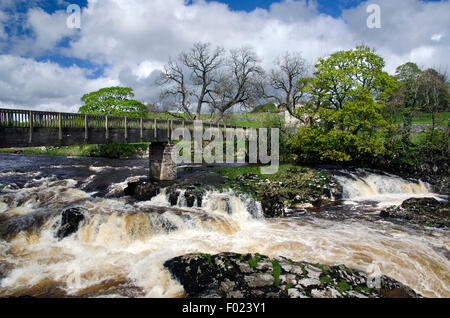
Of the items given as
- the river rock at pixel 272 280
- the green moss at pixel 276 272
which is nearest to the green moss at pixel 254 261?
the river rock at pixel 272 280

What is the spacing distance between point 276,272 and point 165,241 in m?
5.52

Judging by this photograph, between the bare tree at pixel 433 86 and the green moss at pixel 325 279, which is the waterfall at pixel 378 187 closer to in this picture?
the bare tree at pixel 433 86

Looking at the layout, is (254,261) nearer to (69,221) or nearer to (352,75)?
(69,221)

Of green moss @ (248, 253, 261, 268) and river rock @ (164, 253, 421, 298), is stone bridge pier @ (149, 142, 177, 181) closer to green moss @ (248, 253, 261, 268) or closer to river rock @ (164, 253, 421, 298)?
river rock @ (164, 253, 421, 298)

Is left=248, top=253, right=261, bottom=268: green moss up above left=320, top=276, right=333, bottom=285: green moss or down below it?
above

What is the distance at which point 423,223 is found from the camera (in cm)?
1223

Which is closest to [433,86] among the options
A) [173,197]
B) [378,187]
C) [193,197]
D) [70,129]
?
[378,187]

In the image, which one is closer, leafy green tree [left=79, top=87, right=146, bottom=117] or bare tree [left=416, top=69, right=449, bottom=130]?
bare tree [left=416, top=69, right=449, bottom=130]

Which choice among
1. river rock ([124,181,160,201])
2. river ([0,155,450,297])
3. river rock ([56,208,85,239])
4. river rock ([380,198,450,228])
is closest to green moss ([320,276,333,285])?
river ([0,155,450,297])

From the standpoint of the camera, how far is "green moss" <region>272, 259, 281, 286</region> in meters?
6.66

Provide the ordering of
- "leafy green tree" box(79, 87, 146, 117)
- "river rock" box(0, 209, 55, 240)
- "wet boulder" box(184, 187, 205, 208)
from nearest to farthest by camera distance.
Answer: "river rock" box(0, 209, 55, 240) → "wet boulder" box(184, 187, 205, 208) → "leafy green tree" box(79, 87, 146, 117)

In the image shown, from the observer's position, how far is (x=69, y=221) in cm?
1095
